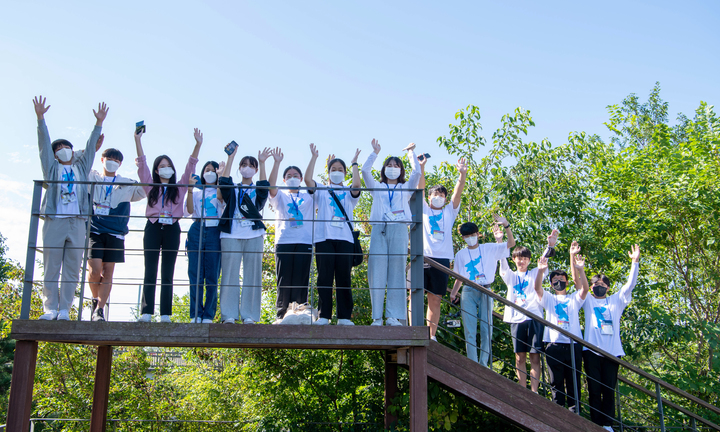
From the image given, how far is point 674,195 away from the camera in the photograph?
951 centimetres

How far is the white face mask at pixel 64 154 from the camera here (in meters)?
5.59

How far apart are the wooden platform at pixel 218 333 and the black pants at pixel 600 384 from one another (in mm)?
2347

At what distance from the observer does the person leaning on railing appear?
5.33 meters

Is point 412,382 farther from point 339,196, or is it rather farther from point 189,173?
point 189,173

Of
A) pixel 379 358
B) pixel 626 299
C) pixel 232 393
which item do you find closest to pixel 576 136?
pixel 626 299

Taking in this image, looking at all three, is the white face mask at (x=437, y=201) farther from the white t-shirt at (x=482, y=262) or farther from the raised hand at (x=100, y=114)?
the raised hand at (x=100, y=114)

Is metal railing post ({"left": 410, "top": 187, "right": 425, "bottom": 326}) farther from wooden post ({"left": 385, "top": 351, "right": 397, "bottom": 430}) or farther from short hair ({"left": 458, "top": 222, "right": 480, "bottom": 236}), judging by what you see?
wooden post ({"left": 385, "top": 351, "right": 397, "bottom": 430})

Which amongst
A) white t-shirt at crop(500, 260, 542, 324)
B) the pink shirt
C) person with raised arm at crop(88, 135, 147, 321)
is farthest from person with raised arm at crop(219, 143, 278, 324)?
white t-shirt at crop(500, 260, 542, 324)

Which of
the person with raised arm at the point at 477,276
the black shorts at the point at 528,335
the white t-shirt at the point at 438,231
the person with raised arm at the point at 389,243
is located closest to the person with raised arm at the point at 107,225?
the person with raised arm at the point at 389,243

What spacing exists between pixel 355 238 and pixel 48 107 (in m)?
3.29

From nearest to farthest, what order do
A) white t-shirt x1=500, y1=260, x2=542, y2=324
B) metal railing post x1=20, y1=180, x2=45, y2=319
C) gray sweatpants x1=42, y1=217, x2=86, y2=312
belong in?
1. metal railing post x1=20, y1=180, x2=45, y2=319
2. gray sweatpants x1=42, y1=217, x2=86, y2=312
3. white t-shirt x1=500, y1=260, x2=542, y2=324

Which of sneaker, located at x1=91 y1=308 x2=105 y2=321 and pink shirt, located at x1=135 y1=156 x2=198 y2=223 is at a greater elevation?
pink shirt, located at x1=135 y1=156 x2=198 y2=223

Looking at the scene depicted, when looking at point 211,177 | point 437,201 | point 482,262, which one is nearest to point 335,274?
point 437,201

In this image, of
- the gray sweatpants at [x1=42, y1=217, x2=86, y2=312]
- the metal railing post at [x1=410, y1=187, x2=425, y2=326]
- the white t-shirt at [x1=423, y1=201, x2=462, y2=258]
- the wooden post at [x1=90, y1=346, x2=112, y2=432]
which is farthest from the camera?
the wooden post at [x1=90, y1=346, x2=112, y2=432]
